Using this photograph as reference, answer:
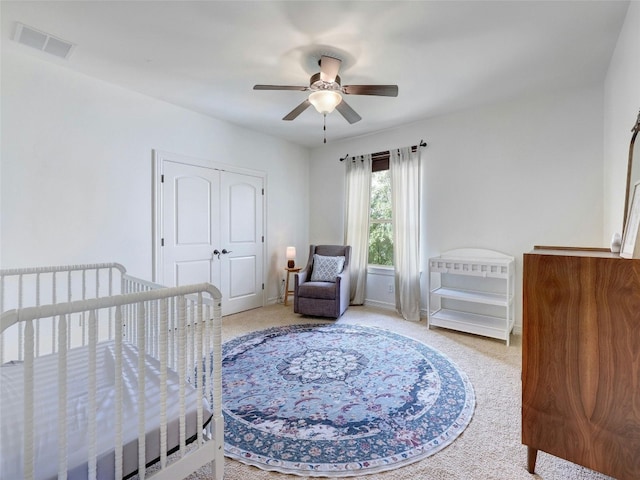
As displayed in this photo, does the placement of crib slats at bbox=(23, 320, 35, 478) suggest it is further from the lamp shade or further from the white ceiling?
the lamp shade

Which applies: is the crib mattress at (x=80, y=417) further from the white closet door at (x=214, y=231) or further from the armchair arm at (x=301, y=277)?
the armchair arm at (x=301, y=277)

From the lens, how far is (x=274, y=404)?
197cm

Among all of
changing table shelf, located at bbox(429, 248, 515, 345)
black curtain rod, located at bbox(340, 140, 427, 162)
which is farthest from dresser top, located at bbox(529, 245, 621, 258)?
black curtain rod, located at bbox(340, 140, 427, 162)

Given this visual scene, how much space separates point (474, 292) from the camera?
345 cm

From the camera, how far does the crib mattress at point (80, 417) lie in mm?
962

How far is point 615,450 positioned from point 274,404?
1700mm

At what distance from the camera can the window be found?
438cm

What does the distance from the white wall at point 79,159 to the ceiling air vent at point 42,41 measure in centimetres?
29

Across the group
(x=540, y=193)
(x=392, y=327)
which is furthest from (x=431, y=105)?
(x=392, y=327)

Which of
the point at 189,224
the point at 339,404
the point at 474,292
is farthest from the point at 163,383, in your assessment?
the point at 474,292

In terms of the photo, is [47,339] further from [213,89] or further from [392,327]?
[392,327]

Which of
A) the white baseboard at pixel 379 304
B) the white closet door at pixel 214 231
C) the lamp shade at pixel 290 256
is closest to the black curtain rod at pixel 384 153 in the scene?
the white closet door at pixel 214 231

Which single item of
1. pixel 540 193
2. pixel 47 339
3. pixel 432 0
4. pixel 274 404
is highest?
pixel 432 0

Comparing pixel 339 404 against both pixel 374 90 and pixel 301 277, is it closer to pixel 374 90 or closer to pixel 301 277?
pixel 301 277
